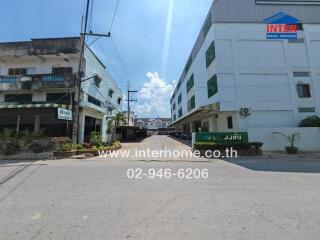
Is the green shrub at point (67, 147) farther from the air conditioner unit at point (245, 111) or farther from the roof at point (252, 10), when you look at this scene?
the roof at point (252, 10)

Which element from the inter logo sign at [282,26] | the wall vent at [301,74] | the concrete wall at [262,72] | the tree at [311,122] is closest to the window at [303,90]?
the concrete wall at [262,72]

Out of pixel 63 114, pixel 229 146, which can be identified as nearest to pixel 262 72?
pixel 229 146

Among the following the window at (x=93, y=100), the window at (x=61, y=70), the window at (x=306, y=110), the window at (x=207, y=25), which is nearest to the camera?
the window at (x=306, y=110)

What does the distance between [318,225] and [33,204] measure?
5.85 metres

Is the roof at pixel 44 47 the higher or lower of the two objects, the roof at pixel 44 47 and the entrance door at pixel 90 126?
the higher

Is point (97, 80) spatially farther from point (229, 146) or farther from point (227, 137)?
point (229, 146)

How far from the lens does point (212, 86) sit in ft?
72.8

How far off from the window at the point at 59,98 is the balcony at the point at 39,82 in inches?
45.4

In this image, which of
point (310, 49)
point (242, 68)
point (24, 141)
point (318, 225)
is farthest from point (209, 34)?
point (318, 225)

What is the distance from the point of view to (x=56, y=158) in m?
14.4

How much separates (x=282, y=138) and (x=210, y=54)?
1111cm

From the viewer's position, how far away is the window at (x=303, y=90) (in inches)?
807

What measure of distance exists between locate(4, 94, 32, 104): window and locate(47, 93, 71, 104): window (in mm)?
2088

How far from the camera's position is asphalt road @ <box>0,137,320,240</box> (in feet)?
11.3
